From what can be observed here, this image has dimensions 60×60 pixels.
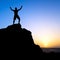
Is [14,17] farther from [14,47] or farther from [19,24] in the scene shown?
[14,47]

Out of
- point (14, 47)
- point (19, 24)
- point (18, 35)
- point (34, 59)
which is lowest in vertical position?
point (34, 59)

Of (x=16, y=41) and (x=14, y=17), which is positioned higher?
(x=14, y=17)

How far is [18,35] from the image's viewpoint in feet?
81.9

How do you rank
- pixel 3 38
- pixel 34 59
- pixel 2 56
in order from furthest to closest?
pixel 34 59, pixel 3 38, pixel 2 56

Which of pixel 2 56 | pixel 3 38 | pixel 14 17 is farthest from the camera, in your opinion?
pixel 14 17

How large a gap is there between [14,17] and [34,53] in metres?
7.48

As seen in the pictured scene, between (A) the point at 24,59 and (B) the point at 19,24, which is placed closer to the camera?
(A) the point at 24,59

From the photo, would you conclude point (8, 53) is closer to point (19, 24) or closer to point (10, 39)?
point (10, 39)

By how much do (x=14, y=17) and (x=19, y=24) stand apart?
161cm

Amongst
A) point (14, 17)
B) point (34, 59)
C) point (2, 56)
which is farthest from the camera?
point (14, 17)

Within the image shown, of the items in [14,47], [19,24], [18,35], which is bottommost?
[14,47]

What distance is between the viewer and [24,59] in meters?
23.5

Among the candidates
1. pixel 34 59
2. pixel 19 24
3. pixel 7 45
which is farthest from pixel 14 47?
pixel 19 24

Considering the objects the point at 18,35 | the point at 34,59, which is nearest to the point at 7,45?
the point at 18,35
